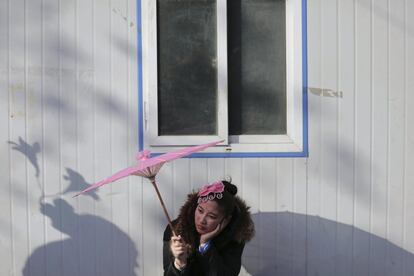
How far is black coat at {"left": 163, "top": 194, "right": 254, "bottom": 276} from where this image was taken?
3.06 m

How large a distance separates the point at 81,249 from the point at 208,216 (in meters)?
1.15

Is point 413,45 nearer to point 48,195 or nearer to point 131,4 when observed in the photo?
point 131,4

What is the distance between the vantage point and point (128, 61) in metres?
3.64

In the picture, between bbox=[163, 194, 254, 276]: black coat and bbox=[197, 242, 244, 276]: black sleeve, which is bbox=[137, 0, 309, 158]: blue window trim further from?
bbox=[197, 242, 244, 276]: black sleeve

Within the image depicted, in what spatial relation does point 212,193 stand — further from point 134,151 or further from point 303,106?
point 303,106

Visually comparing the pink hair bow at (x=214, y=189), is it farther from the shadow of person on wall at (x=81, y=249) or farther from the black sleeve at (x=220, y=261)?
the shadow of person on wall at (x=81, y=249)

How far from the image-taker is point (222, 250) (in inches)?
125

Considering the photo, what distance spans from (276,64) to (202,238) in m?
1.40

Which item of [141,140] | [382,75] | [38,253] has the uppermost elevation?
[382,75]

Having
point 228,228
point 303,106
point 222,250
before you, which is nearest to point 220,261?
point 222,250

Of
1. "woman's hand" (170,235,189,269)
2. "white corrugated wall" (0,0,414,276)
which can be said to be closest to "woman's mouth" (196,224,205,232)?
"woman's hand" (170,235,189,269)

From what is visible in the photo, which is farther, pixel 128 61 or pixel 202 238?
pixel 128 61

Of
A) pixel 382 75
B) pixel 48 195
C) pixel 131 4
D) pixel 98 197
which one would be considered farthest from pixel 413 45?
pixel 48 195

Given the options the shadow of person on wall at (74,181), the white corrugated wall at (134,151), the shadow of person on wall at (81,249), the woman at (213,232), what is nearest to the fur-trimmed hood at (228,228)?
the woman at (213,232)
